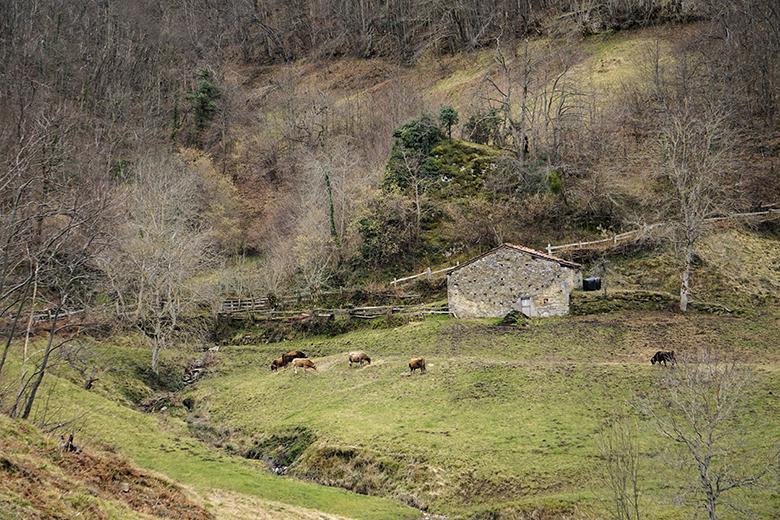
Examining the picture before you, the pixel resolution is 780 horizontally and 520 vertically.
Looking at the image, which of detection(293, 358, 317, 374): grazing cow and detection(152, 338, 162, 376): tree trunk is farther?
detection(152, 338, 162, 376): tree trunk

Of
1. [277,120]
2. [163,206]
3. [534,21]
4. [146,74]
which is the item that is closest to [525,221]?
[163,206]

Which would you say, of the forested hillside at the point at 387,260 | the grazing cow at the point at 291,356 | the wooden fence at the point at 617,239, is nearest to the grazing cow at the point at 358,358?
the forested hillside at the point at 387,260

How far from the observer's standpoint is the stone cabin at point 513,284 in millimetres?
42469

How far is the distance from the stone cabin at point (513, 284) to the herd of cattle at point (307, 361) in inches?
356

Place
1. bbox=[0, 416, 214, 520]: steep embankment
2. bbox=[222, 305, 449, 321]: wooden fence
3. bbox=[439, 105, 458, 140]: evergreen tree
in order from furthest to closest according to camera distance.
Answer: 1. bbox=[439, 105, 458, 140]: evergreen tree
2. bbox=[222, 305, 449, 321]: wooden fence
3. bbox=[0, 416, 214, 520]: steep embankment

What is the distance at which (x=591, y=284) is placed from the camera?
146ft

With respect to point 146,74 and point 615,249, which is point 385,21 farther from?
point 615,249

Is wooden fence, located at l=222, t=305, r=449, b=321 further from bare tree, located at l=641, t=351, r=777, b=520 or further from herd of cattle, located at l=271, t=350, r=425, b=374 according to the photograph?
bare tree, located at l=641, t=351, r=777, b=520

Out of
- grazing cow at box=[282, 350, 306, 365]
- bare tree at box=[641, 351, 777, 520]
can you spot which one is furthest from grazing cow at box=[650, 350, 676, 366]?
grazing cow at box=[282, 350, 306, 365]

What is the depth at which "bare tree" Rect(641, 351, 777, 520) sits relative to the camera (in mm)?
18703

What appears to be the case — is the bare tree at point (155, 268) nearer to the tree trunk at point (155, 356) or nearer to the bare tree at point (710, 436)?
the tree trunk at point (155, 356)

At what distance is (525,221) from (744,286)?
1708 centimetres

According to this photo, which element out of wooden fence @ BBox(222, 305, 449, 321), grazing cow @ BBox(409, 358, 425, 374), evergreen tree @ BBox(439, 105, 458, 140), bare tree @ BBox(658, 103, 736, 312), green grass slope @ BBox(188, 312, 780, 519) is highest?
evergreen tree @ BBox(439, 105, 458, 140)

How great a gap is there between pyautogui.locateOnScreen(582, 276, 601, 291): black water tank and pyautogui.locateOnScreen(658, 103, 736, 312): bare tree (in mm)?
5125
